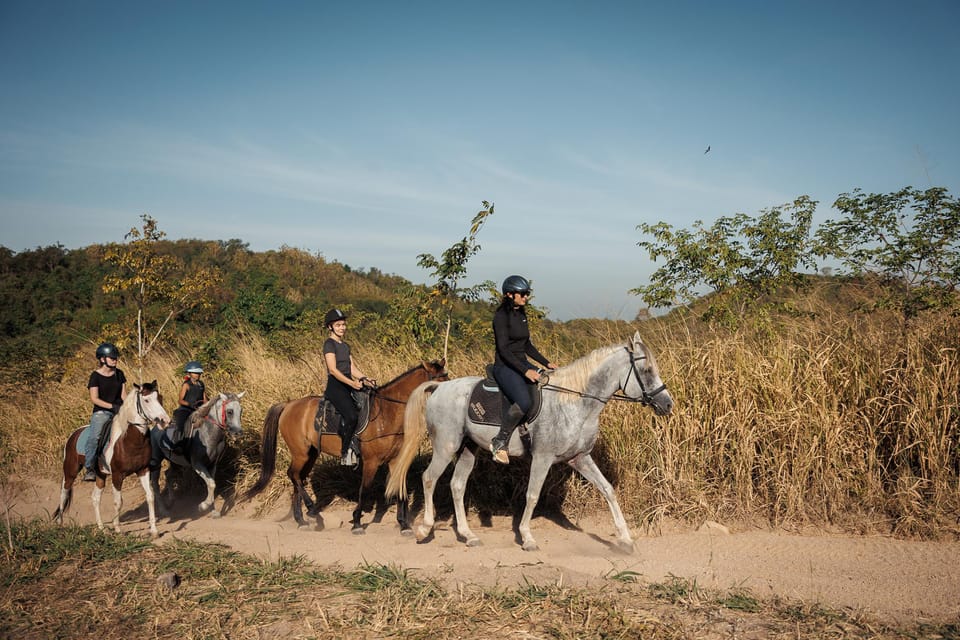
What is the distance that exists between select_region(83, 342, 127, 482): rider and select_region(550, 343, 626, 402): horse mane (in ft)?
19.4

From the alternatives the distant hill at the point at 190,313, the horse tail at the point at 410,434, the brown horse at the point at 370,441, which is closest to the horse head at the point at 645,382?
the horse tail at the point at 410,434

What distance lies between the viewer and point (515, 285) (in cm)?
637

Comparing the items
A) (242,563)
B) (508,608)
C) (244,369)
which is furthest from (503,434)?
(244,369)

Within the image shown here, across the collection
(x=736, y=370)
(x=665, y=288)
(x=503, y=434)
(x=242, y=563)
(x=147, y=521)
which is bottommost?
(x=147, y=521)

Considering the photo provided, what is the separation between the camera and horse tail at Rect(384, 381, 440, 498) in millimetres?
7043

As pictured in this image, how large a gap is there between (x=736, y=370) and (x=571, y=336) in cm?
290

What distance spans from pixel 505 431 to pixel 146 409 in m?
4.51

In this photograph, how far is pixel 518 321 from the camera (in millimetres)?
6457

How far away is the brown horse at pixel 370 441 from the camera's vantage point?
23.7ft

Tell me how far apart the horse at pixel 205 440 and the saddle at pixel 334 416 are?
1.80 metres

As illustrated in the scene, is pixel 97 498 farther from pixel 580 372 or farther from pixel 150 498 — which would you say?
pixel 580 372

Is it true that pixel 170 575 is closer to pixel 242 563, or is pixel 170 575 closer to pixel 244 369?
pixel 242 563

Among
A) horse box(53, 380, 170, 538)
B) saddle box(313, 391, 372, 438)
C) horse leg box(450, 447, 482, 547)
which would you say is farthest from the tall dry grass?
horse box(53, 380, 170, 538)

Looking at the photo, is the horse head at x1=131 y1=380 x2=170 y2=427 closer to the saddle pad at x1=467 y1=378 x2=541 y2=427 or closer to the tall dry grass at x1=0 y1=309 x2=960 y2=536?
the saddle pad at x1=467 y1=378 x2=541 y2=427
